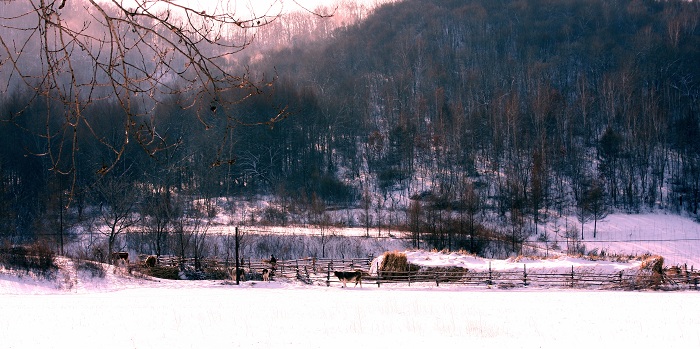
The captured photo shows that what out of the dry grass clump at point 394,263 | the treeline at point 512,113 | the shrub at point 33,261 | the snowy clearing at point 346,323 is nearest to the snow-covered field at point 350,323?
the snowy clearing at point 346,323

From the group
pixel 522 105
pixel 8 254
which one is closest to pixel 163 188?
pixel 8 254

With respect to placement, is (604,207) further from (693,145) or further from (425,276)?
(425,276)

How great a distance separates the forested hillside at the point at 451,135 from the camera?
174 ft

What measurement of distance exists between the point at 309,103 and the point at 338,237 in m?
26.3

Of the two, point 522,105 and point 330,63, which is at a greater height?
point 330,63

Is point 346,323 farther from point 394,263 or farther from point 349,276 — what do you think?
point 394,263

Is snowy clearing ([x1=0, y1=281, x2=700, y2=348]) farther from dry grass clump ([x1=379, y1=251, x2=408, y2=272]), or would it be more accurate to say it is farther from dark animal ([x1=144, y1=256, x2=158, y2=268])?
dark animal ([x1=144, y1=256, x2=158, y2=268])

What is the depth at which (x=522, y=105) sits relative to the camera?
246 ft

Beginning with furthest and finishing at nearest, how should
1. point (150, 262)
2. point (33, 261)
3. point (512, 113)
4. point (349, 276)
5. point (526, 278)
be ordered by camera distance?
1. point (512, 113)
2. point (150, 262)
3. point (526, 278)
4. point (349, 276)
5. point (33, 261)

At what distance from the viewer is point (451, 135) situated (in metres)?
68.8

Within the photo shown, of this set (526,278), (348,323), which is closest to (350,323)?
(348,323)

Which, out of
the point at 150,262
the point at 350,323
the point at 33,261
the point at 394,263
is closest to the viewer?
the point at 350,323

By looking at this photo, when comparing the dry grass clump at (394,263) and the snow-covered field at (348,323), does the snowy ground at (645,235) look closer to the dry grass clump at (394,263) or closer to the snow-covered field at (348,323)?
the dry grass clump at (394,263)

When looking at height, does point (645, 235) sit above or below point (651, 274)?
above
